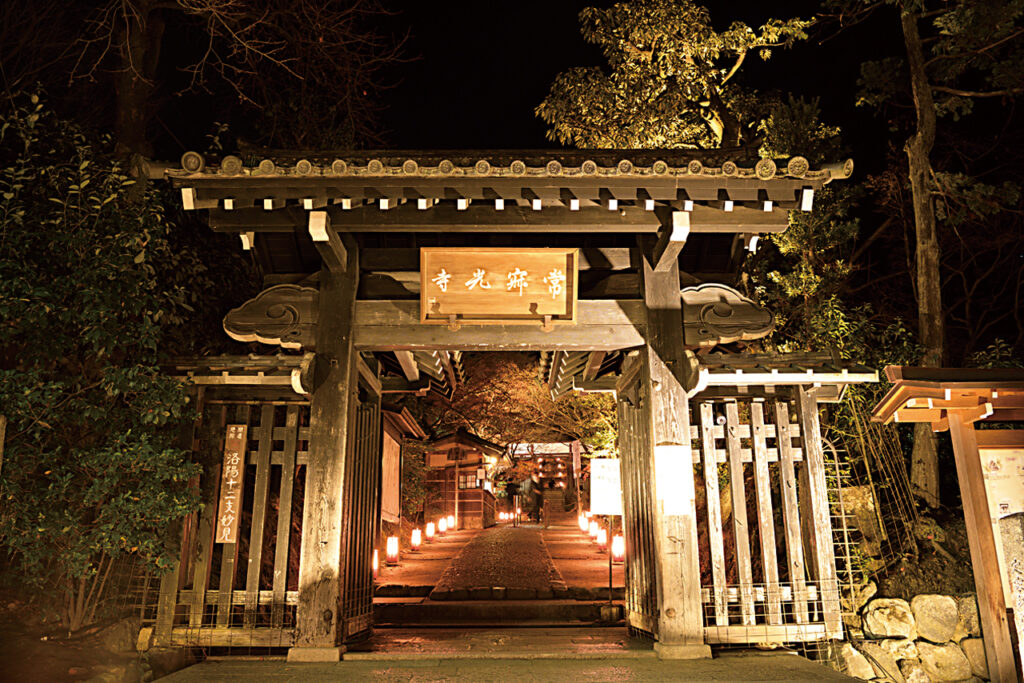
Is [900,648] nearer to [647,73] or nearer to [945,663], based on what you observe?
[945,663]

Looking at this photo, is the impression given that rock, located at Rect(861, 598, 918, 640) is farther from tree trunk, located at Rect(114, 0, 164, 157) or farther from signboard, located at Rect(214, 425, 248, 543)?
tree trunk, located at Rect(114, 0, 164, 157)

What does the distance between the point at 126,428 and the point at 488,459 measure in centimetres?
2361

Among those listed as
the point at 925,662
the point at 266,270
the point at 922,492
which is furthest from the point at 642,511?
the point at 922,492

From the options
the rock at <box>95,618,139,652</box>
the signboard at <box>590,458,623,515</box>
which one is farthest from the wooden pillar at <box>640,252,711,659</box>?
the rock at <box>95,618,139,652</box>

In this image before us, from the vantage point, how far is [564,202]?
24.4 feet

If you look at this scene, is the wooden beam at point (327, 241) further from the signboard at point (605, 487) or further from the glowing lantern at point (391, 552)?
the glowing lantern at point (391, 552)

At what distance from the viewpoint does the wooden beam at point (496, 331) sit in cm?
793

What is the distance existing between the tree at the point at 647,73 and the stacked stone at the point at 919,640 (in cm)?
931

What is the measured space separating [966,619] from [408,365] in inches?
335

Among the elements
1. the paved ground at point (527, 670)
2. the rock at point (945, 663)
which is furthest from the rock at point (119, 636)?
the rock at point (945, 663)

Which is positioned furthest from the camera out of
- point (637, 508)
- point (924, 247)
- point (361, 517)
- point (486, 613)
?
point (924, 247)

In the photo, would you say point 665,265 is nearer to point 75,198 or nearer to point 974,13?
point 75,198

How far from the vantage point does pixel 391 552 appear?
719 inches

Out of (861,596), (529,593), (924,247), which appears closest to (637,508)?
(861,596)
